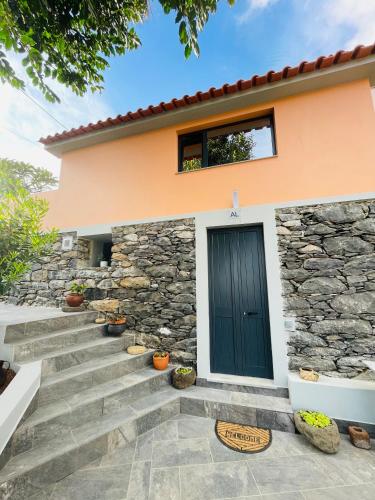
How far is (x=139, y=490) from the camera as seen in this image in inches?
76.0

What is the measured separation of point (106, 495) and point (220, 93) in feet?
19.5

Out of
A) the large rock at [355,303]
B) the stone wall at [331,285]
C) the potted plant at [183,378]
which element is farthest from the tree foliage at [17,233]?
the large rock at [355,303]

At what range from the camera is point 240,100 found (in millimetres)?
4098

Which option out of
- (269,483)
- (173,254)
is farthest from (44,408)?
(173,254)

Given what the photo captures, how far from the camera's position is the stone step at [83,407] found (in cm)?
214

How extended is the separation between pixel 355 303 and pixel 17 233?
4.97m

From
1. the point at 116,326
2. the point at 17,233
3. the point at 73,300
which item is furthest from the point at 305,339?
the point at 73,300

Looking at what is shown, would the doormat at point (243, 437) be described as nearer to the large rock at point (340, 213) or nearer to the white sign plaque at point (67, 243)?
the large rock at point (340, 213)

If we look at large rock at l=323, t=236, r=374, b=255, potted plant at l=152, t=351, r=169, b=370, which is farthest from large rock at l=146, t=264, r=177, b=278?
large rock at l=323, t=236, r=374, b=255

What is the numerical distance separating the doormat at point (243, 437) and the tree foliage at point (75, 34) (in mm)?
4977

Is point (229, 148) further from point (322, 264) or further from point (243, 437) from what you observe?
point (243, 437)

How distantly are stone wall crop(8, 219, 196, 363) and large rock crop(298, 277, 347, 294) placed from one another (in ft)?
6.43

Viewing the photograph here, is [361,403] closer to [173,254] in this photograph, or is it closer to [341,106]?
[173,254]

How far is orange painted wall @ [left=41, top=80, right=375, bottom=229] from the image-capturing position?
351 cm
